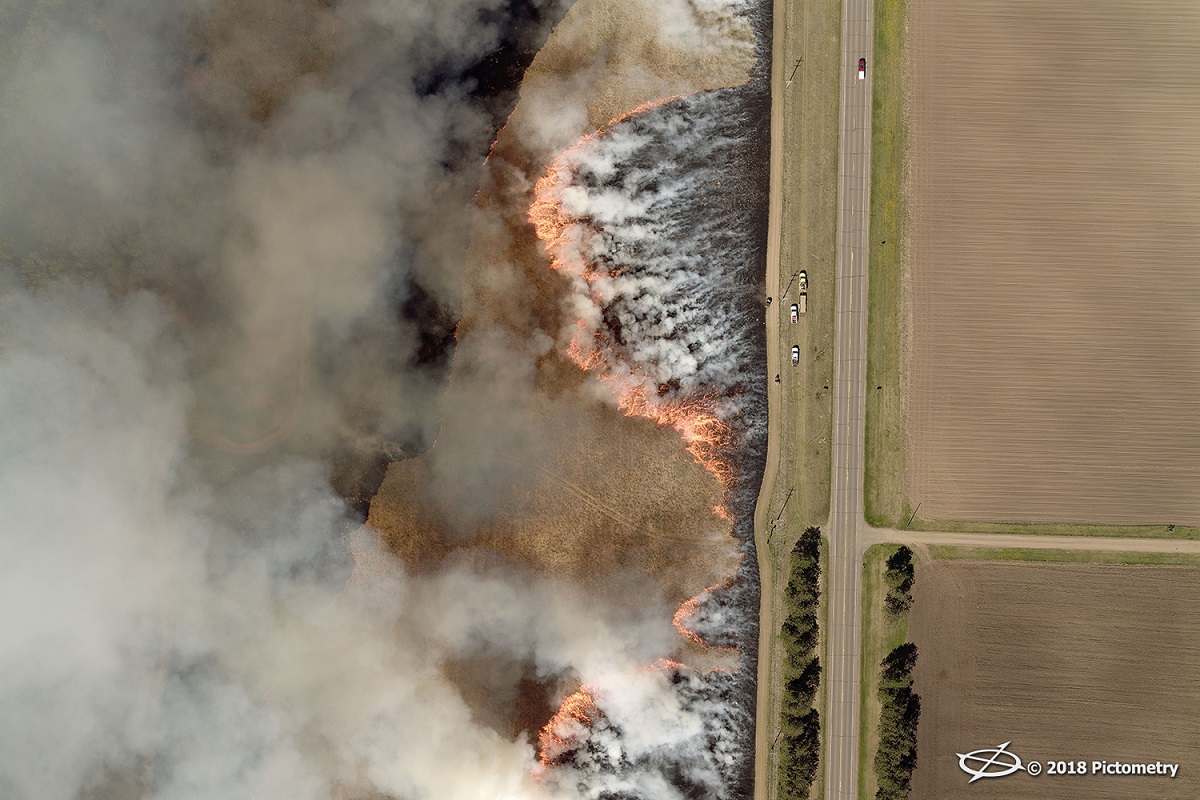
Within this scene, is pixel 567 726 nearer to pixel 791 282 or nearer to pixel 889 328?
pixel 791 282

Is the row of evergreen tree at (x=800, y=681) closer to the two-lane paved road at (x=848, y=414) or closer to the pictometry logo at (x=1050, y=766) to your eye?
the two-lane paved road at (x=848, y=414)

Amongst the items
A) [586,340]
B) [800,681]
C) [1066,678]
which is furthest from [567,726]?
[1066,678]

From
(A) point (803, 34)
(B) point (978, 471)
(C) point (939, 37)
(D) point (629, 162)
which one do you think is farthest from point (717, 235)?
(B) point (978, 471)

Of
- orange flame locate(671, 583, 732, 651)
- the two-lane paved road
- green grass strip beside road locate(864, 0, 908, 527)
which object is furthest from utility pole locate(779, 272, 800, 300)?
orange flame locate(671, 583, 732, 651)

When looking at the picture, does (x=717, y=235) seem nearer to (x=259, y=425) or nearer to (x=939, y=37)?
(x=939, y=37)

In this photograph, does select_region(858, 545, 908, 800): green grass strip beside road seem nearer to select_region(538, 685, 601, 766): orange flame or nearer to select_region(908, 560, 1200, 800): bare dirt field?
select_region(908, 560, 1200, 800): bare dirt field
